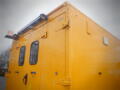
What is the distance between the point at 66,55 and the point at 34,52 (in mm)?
952

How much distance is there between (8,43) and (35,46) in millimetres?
2018

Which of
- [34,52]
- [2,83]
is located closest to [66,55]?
[34,52]

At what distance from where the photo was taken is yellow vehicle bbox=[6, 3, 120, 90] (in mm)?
1809

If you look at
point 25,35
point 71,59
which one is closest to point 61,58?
point 71,59

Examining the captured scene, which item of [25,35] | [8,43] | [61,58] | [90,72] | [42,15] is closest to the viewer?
[61,58]

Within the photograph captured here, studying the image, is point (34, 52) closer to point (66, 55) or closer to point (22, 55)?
point (22, 55)

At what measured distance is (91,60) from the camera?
7.15 feet

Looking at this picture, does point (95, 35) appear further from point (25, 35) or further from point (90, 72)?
point (25, 35)

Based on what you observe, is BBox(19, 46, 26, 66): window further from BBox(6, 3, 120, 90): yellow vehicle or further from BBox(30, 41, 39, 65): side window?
BBox(30, 41, 39, 65): side window

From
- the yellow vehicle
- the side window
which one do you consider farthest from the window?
the side window

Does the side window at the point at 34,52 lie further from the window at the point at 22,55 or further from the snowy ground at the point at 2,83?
the snowy ground at the point at 2,83

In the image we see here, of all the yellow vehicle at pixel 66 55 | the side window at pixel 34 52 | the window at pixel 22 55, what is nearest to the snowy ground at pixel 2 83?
the yellow vehicle at pixel 66 55

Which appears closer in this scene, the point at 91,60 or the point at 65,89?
the point at 65,89

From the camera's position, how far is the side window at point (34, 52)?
242cm
